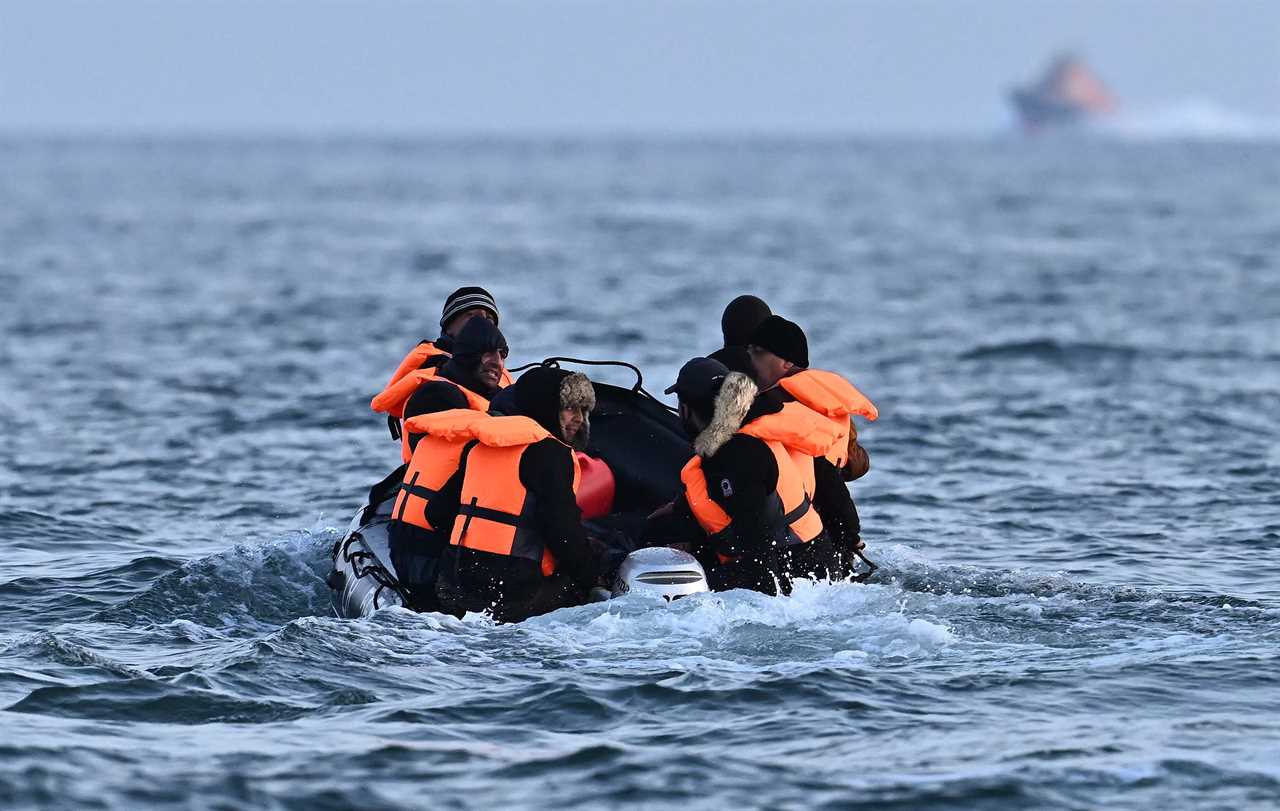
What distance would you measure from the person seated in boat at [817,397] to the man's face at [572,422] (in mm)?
Result: 1099

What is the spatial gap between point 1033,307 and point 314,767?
79.1 feet

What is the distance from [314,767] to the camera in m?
8.31

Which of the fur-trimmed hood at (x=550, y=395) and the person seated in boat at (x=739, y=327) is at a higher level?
the person seated in boat at (x=739, y=327)

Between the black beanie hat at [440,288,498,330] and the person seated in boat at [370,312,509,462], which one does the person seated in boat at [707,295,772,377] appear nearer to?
the person seated in boat at [370,312,509,462]

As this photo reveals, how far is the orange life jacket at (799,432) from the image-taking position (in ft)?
33.9

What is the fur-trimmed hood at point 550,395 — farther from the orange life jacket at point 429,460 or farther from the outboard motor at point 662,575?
the outboard motor at point 662,575

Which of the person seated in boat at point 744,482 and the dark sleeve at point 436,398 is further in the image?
the dark sleeve at point 436,398


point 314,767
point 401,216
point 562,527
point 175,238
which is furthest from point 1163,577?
point 401,216

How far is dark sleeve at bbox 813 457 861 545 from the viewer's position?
1115 centimetres

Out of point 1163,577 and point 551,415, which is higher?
point 551,415

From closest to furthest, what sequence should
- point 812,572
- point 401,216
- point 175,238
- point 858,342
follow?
point 812,572, point 858,342, point 175,238, point 401,216

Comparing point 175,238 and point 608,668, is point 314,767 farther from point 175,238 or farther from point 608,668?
point 175,238

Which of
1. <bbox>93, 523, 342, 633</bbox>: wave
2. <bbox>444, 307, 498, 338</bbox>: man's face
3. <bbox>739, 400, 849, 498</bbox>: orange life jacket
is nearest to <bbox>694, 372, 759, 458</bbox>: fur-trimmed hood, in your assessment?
<bbox>739, 400, 849, 498</bbox>: orange life jacket

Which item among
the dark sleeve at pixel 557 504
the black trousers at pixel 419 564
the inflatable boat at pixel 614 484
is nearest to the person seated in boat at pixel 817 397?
the inflatable boat at pixel 614 484
